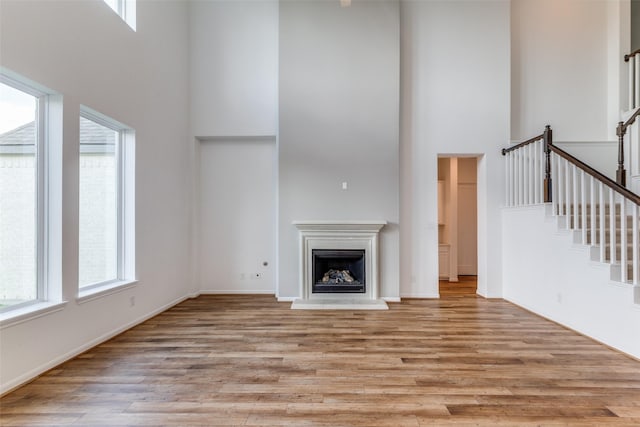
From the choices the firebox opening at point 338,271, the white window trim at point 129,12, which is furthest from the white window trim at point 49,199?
the firebox opening at point 338,271

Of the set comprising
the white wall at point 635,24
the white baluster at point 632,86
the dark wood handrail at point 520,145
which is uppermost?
the white wall at point 635,24

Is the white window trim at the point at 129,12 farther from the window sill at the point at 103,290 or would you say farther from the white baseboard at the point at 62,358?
the white baseboard at the point at 62,358

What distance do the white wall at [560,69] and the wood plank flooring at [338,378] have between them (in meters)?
3.38

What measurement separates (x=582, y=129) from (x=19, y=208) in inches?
284

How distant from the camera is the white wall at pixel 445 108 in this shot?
5094 millimetres

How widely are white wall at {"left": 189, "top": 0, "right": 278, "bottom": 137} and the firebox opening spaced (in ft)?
6.92

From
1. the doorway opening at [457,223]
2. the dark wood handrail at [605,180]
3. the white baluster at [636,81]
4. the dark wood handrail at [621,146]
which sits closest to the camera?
the dark wood handrail at [605,180]

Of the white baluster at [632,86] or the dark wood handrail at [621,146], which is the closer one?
the dark wood handrail at [621,146]

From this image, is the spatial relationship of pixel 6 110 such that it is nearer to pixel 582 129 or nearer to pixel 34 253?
pixel 34 253

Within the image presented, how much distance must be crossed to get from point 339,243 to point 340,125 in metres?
1.75

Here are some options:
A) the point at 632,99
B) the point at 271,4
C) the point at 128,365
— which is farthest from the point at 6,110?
the point at 632,99

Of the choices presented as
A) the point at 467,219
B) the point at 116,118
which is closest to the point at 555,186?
the point at 467,219

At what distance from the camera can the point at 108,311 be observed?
3.31 metres

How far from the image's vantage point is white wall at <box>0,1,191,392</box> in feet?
8.05
